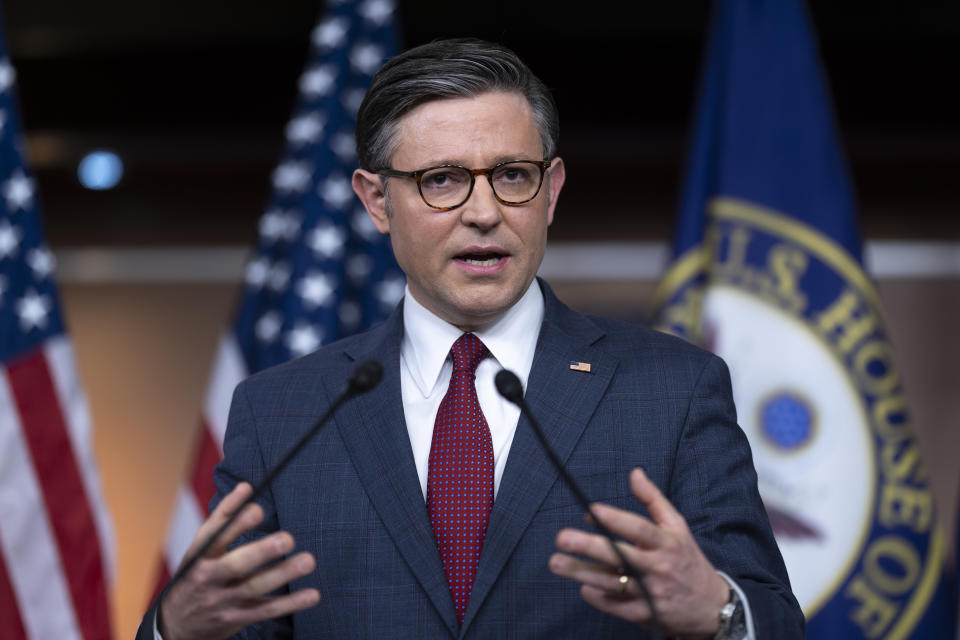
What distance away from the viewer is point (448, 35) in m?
3.57

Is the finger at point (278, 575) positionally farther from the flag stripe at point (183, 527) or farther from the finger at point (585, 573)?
the flag stripe at point (183, 527)

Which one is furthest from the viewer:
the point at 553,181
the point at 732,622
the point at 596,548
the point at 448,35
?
the point at 448,35

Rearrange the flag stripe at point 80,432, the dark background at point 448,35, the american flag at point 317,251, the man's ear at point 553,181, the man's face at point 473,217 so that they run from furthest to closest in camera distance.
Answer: the dark background at point 448,35, the american flag at point 317,251, the flag stripe at point 80,432, the man's ear at point 553,181, the man's face at point 473,217

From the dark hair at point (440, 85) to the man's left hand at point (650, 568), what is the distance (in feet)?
2.09

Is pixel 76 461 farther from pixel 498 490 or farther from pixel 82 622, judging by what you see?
pixel 498 490

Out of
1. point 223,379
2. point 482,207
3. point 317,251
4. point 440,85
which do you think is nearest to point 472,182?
point 482,207

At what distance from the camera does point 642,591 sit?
1.07 meters

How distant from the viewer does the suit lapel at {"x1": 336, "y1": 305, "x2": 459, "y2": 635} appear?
134cm

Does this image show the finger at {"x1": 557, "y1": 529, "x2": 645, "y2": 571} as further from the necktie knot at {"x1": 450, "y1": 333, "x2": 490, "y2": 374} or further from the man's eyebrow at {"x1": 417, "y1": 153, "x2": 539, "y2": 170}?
the man's eyebrow at {"x1": 417, "y1": 153, "x2": 539, "y2": 170}

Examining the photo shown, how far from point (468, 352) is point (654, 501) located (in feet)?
1.53

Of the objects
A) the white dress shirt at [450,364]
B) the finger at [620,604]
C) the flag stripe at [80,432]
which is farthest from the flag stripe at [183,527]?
the finger at [620,604]

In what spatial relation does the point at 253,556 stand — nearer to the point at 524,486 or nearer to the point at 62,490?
the point at 524,486

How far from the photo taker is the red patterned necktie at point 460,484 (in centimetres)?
137

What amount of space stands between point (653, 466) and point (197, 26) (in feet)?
9.21
